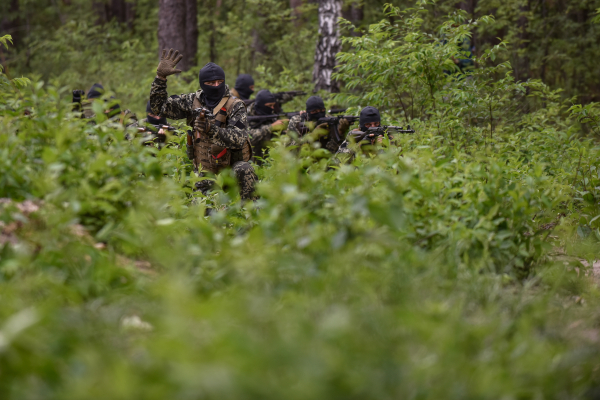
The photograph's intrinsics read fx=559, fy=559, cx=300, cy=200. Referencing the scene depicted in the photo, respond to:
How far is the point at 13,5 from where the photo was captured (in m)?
20.4

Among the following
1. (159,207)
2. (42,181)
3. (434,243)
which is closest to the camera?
(42,181)

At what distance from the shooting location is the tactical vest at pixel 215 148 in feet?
21.9

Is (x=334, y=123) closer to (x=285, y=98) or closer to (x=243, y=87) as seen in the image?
(x=285, y=98)

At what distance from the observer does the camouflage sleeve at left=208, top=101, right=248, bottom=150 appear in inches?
258

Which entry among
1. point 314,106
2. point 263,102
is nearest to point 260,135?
point 263,102

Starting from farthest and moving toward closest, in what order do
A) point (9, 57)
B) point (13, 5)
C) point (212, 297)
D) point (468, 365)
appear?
1. point (13, 5)
2. point (9, 57)
3. point (212, 297)
4. point (468, 365)

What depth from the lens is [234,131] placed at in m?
6.62

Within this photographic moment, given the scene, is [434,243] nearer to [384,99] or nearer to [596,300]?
[596,300]

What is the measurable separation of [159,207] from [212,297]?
2.35ft

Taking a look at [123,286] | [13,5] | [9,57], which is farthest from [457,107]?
[13,5]

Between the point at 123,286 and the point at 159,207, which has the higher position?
the point at 159,207

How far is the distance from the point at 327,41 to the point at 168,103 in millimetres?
4982

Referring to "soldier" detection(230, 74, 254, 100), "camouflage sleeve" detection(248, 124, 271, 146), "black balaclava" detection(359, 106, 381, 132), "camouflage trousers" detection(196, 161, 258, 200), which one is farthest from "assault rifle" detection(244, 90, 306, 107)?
"camouflage trousers" detection(196, 161, 258, 200)

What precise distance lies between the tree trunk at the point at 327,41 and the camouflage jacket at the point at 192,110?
4342mm
